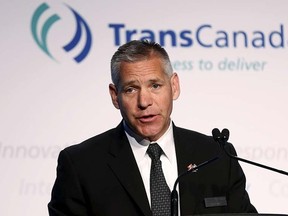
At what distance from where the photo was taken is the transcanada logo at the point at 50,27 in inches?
141

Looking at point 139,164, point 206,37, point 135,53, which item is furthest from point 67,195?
point 206,37

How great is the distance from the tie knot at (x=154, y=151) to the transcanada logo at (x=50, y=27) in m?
1.20

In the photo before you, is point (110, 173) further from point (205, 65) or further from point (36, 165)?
point (205, 65)

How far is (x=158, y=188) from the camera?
244 cm

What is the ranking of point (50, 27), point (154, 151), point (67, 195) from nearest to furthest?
point (67, 195), point (154, 151), point (50, 27)

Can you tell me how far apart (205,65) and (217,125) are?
36 cm

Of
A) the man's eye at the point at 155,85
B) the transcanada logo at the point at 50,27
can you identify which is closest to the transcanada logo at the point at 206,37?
the transcanada logo at the point at 50,27

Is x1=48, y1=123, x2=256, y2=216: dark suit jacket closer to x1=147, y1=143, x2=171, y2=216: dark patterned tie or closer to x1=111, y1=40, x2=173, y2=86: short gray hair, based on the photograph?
x1=147, y1=143, x2=171, y2=216: dark patterned tie

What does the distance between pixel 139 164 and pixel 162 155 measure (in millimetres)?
101

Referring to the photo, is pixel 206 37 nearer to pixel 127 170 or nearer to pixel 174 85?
pixel 174 85

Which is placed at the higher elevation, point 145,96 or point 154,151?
point 145,96

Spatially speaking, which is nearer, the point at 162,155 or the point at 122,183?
the point at 122,183

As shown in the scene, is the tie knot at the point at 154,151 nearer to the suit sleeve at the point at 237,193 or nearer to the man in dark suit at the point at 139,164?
the man in dark suit at the point at 139,164

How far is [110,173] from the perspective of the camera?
98.2 inches
